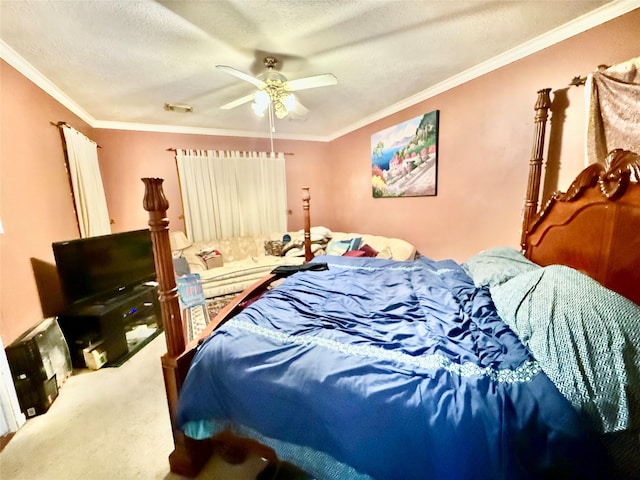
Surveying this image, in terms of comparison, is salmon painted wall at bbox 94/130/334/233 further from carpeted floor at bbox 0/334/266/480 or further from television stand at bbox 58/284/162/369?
carpeted floor at bbox 0/334/266/480

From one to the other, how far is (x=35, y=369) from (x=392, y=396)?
221 cm

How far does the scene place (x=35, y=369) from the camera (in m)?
1.62

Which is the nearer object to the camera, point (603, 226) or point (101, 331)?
point (603, 226)

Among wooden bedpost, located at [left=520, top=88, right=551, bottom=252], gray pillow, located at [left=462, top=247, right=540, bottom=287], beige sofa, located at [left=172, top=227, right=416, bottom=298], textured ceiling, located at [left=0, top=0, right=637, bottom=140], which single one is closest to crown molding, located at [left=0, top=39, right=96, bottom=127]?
textured ceiling, located at [left=0, top=0, right=637, bottom=140]

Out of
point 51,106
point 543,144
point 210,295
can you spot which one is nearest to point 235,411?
point 210,295

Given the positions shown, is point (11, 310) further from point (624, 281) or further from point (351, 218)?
point (351, 218)

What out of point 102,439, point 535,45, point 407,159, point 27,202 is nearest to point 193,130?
point 27,202

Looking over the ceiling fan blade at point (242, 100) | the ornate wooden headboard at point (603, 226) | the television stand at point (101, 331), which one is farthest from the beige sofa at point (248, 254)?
the ceiling fan blade at point (242, 100)

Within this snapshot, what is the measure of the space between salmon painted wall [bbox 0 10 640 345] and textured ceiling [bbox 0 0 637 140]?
0.50ft

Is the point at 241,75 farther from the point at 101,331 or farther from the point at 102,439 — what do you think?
the point at 102,439

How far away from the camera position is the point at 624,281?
1202 millimetres

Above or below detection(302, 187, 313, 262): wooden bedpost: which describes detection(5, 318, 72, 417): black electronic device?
below

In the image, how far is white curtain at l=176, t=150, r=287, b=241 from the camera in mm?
3818

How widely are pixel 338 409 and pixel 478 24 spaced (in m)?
2.34
